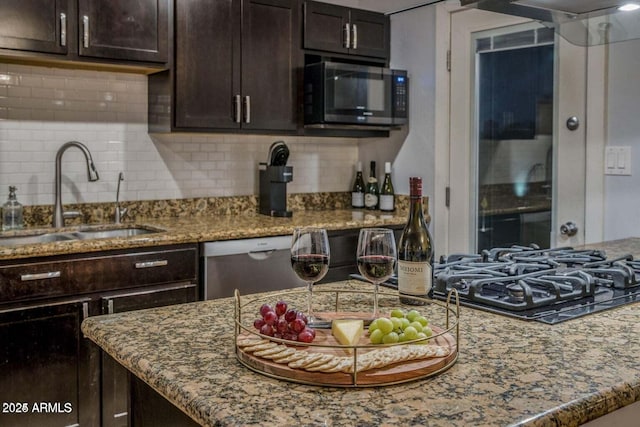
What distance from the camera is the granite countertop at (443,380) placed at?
94 centimetres

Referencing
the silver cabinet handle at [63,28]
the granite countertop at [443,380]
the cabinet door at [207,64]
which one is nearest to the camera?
the granite countertop at [443,380]

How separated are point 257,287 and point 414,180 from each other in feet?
6.17

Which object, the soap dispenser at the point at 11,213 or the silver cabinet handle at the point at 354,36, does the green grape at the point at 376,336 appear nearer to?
the soap dispenser at the point at 11,213

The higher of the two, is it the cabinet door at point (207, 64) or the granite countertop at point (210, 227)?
the cabinet door at point (207, 64)

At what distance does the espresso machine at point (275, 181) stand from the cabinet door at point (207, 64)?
346 mm

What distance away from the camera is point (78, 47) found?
9.79 ft

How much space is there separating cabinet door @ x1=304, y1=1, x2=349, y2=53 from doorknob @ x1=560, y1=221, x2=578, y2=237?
5.31 ft

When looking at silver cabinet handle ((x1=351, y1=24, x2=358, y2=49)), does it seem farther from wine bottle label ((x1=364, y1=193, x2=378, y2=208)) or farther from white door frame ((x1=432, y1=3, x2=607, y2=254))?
wine bottle label ((x1=364, y1=193, x2=378, y2=208))

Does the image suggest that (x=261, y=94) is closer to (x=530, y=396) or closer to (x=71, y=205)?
(x=71, y=205)

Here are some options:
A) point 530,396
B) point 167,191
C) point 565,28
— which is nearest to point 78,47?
point 167,191

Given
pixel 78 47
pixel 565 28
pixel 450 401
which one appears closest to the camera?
pixel 450 401

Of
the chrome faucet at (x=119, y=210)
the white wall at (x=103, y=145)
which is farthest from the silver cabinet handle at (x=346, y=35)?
the chrome faucet at (x=119, y=210)

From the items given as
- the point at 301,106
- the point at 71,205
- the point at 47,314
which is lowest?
the point at 47,314

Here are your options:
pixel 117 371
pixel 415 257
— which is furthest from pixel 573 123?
pixel 117 371
